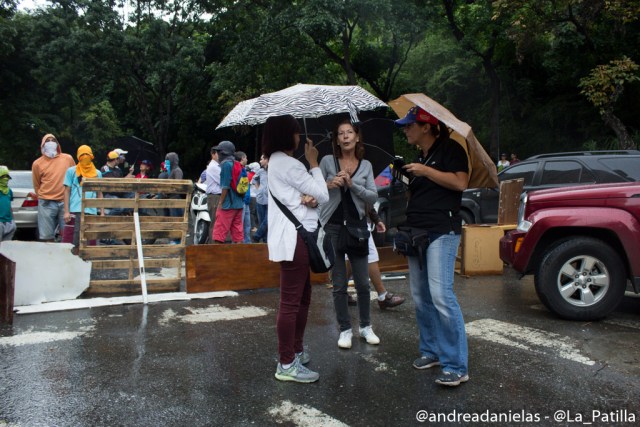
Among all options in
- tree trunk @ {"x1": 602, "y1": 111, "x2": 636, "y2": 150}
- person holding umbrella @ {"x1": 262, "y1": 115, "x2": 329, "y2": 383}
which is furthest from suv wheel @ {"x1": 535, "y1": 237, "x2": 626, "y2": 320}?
tree trunk @ {"x1": 602, "y1": 111, "x2": 636, "y2": 150}

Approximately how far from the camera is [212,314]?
20.1 feet

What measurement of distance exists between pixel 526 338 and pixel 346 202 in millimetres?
2106

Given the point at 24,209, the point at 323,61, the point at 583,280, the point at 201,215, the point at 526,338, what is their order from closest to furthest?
1. the point at 526,338
2. the point at 583,280
3. the point at 201,215
4. the point at 24,209
5. the point at 323,61

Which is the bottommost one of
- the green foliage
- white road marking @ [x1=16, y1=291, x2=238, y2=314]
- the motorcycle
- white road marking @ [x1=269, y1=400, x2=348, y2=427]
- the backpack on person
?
white road marking @ [x1=269, y1=400, x2=348, y2=427]

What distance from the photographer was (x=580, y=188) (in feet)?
19.9

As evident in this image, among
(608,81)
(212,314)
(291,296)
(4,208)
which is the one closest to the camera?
(291,296)

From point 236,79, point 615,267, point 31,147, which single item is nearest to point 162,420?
point 615,267

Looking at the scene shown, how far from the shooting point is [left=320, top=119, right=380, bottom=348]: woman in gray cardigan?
16.0 ft

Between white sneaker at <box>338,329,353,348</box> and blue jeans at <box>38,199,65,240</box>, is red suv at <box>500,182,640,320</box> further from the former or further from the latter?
blue jeans at <box>38,199,65,240</box>

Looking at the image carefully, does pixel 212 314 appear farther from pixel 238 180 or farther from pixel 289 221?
pixel 238 180

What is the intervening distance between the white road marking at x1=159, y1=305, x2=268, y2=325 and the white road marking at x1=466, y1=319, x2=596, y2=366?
226 cm

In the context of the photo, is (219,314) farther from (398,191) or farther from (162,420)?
(398,191)

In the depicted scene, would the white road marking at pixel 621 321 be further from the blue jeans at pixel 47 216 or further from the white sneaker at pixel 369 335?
the blue jeans at pixel 47 216

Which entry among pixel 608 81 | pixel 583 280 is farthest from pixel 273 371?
pixel 608 81
